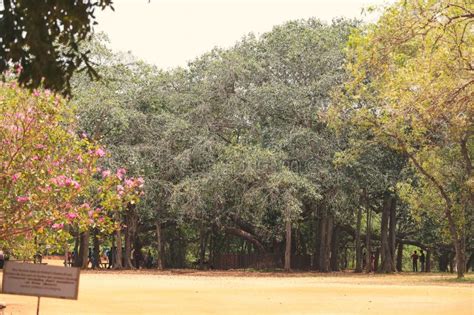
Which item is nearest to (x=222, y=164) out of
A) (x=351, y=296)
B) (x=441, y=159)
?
(x=441, y=159)

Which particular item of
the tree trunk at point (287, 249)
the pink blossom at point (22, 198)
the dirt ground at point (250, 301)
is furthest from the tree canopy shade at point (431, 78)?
the tree trunk at point (287, 249)

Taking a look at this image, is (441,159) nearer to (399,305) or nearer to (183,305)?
(399,305)

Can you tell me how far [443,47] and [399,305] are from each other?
5.41 m

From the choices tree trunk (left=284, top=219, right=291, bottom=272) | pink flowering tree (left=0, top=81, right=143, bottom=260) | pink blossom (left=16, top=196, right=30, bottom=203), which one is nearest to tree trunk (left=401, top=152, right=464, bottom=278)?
tree trunk (left=284, top=219, right=291, bottom=272)

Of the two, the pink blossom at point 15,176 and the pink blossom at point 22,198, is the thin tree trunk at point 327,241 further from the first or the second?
the pink blossom at point 15,176

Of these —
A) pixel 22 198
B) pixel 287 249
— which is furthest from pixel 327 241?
pixel 22 198

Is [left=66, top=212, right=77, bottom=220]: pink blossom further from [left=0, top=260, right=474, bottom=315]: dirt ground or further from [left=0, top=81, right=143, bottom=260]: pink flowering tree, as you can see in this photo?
[left=0, top=260, right=474, bottom=315]: dirt ground

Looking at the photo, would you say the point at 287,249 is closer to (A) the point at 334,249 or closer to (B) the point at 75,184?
(A) the point at 334,249

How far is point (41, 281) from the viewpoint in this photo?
11305 millimetres

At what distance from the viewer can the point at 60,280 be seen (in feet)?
37.2

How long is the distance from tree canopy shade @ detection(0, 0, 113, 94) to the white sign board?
3.77m

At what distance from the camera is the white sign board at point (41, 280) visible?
1130 cm

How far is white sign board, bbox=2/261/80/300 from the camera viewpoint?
11.3 m

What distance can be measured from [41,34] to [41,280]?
4.23 meters
